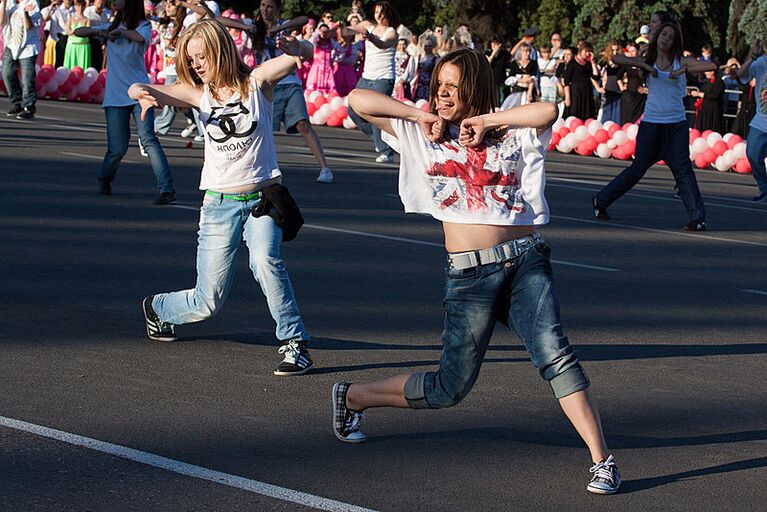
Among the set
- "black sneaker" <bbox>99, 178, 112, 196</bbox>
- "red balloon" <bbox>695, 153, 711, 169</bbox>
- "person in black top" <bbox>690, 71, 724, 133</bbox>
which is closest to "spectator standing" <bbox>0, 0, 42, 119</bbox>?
"black sneaker" <bbox>99, 178, 112, 196</bbox>

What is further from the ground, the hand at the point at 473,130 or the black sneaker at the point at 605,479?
the hand at the point at 473,130

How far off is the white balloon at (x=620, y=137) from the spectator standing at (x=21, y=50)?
29.6 feet

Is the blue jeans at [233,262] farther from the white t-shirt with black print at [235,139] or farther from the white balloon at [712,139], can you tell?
the white balloon at [712,139]

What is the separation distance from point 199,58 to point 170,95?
10.7 inches

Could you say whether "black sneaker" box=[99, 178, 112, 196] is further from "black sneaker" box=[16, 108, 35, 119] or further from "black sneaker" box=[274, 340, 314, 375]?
"black sneaker" box=[16, 108, 35, 119]

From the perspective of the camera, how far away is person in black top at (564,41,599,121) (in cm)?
2502

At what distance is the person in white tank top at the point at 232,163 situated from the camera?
6734 mm

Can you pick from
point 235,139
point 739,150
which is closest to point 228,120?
point 235,139

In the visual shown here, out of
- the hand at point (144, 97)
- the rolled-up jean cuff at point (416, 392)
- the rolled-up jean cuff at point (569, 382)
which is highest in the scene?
the hand at point (144, 97)

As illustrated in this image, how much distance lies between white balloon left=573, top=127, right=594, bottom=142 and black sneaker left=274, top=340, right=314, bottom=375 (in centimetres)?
1584

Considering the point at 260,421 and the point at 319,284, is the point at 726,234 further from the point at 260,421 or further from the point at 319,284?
the point at 260,421

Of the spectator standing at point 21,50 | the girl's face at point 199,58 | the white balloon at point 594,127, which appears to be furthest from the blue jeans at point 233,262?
the white balloon at point 594,127

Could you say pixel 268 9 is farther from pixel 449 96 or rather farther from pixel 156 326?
pixel 449 96

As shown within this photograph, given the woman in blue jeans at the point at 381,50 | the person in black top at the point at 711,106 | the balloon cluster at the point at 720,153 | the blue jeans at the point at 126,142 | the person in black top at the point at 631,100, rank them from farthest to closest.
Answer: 1. the person in black top at the point at 711,106
2. the person in black top at the point at 631,100
3. the balloon cluster at the point at 720,153
4. the woman in blue jeans at the point at 381,50
5. the blue jeans at the point at 126,142
